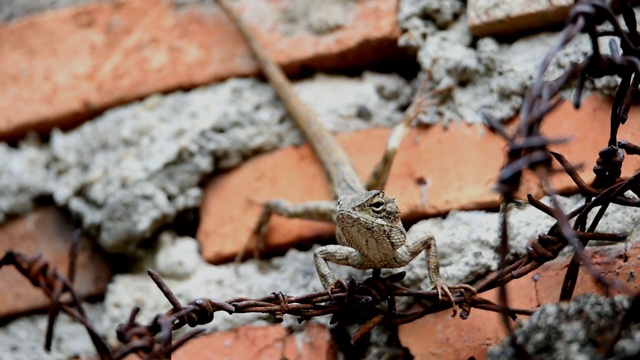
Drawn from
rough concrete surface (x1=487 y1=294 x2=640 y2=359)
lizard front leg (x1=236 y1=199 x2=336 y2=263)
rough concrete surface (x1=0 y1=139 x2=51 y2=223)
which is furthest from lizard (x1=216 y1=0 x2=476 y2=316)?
rough concrete surface (x1=0 y1=139 x2=51 y2=223)

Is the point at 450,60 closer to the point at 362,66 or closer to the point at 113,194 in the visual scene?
the point at 362,66

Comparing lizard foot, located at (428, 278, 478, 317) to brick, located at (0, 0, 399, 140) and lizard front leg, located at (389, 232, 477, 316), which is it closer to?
lizard front leg, located at (389, 232, 477, 316)

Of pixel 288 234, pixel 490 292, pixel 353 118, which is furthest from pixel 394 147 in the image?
pixel 490 292

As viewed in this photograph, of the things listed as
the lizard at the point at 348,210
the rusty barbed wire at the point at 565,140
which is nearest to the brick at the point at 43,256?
the lizard at the point at 348,210

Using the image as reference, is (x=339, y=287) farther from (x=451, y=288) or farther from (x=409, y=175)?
(x=409, y=175)

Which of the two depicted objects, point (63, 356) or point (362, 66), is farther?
point (362, 66)

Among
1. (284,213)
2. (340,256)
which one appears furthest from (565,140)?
(284,213)
